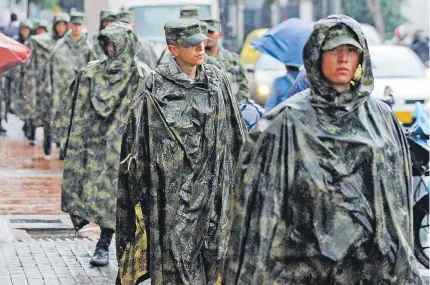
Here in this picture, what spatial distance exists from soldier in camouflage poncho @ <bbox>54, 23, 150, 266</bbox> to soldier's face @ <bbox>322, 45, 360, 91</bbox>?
5.12m

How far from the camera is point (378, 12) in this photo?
157 ft

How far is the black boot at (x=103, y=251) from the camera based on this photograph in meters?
10.4

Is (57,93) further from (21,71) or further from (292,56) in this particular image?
(292,56)

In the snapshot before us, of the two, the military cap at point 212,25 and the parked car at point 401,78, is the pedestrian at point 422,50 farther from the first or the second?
the military cap at point 212,25

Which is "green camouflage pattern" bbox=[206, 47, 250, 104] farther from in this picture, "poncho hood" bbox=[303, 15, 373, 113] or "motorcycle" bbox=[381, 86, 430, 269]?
"poncho hood" bbox=[303, 15, 373, 113]

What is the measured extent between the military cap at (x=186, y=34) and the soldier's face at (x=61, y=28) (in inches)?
487

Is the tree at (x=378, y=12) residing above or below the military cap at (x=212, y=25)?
below

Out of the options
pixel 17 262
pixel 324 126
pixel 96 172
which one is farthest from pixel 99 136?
pixel 324 126

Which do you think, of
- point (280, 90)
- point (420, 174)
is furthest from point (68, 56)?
point (420, 174)

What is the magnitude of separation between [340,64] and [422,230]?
19.8 ft

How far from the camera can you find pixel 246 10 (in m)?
32.3

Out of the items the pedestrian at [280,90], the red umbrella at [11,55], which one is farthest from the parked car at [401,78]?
the red umbrella at [11,55]

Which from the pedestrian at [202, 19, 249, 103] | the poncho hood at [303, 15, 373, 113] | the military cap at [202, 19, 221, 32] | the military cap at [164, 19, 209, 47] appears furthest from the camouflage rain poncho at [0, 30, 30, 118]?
the poncho hood at [303, 15, 373, 113]

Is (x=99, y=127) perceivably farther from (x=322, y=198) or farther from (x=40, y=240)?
(x=322, y=198)
